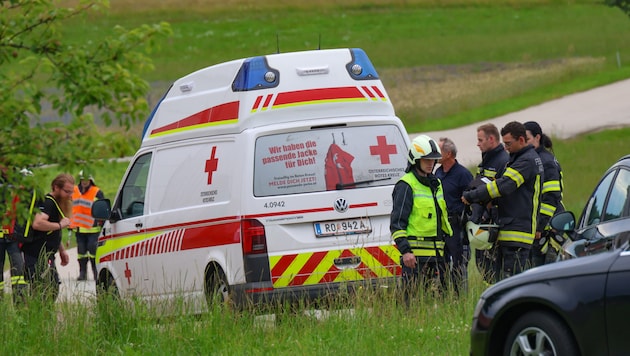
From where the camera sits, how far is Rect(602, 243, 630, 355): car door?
6359 millimetres

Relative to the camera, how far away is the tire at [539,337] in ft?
21.8

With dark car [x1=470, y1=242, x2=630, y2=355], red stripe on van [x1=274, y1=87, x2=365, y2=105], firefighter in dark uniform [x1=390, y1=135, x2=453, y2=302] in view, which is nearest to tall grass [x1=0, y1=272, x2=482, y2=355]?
firefighter in dark uniform [x1=390, y1=135, x2=453, y2=302]

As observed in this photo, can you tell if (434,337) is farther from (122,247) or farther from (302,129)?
(122,247)

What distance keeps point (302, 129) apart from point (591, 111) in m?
25.6

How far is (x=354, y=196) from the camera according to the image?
10.5 meters

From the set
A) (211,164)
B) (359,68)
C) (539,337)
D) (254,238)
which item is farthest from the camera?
(359,68)

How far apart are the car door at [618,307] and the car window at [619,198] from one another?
156 centimetres

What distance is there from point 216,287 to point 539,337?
4.25 m

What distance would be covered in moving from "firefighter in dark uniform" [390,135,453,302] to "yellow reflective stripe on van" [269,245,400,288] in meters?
0.46

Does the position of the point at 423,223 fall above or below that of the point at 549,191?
below

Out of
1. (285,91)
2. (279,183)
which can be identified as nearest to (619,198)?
(279,183)

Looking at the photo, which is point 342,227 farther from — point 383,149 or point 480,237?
point 480,237

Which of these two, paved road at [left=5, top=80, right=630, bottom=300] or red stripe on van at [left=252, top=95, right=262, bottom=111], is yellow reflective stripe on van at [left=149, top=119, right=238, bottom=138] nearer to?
red stripe on van at [left=252, top=95, right=262, bottom=111]

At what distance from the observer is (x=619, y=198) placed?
8.18 meters
